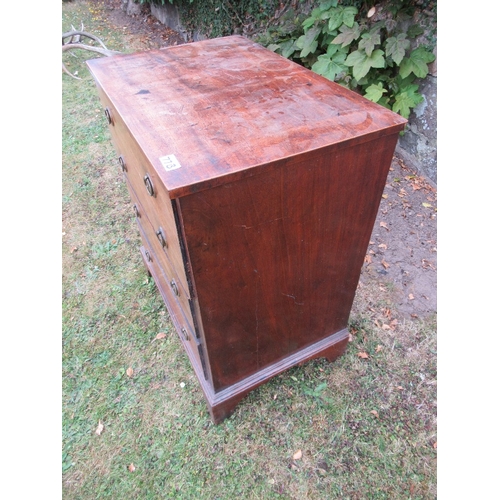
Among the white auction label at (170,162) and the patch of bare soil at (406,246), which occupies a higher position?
the white auction label at (170,162)

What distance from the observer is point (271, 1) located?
348 cm

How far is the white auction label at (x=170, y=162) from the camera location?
84 centimetres

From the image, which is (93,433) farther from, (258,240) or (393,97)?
(393,97)

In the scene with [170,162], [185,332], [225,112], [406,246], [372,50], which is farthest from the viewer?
[372,50]

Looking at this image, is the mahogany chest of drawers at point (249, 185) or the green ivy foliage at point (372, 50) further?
the green ivy foliage at point (372, 50)

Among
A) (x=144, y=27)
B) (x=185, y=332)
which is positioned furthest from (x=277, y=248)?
(x=144, y=27)

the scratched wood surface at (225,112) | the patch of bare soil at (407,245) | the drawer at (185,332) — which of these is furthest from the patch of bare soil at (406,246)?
the scratched wood surface at (225,112)

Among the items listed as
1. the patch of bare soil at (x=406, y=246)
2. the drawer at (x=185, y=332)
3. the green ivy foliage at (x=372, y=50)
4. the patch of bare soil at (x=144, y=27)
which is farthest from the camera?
the patch of bare soil at (x=144, y=27)

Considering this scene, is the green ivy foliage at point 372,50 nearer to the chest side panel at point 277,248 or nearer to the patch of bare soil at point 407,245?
the patch of bare soil at point 407,245

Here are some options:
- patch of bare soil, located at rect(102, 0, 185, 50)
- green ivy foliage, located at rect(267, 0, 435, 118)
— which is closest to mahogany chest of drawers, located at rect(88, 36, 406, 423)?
green ivy foliage, located at rect(267, 0, 435, 118)

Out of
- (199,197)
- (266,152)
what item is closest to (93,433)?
(199,197)

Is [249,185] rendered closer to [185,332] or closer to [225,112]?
[225,112]

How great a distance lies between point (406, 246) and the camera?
7.90 ft

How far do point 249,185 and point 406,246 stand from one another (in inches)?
72.5
